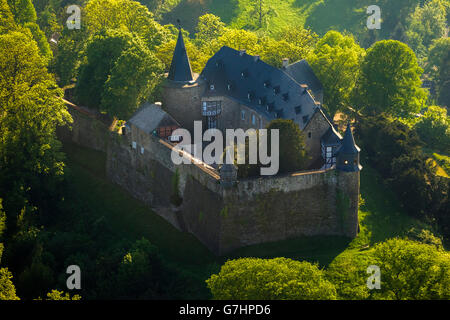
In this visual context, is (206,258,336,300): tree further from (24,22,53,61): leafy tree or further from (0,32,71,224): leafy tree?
(24,22,53,61): leafy tree

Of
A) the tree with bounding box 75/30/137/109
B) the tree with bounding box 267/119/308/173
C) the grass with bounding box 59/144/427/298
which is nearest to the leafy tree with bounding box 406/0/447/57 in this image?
the grass with bounding box 59/144/427/298

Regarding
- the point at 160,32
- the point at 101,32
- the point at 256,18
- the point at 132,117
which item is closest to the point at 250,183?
the point at 132,117

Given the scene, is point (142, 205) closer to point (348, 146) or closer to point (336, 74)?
point (348, 146)

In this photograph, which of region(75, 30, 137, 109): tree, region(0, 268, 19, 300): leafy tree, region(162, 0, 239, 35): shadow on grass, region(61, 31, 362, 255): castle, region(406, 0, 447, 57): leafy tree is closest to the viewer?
region(0, 268, 19, 300): leafy tree

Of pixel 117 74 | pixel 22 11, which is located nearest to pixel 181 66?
pixel 117 74
